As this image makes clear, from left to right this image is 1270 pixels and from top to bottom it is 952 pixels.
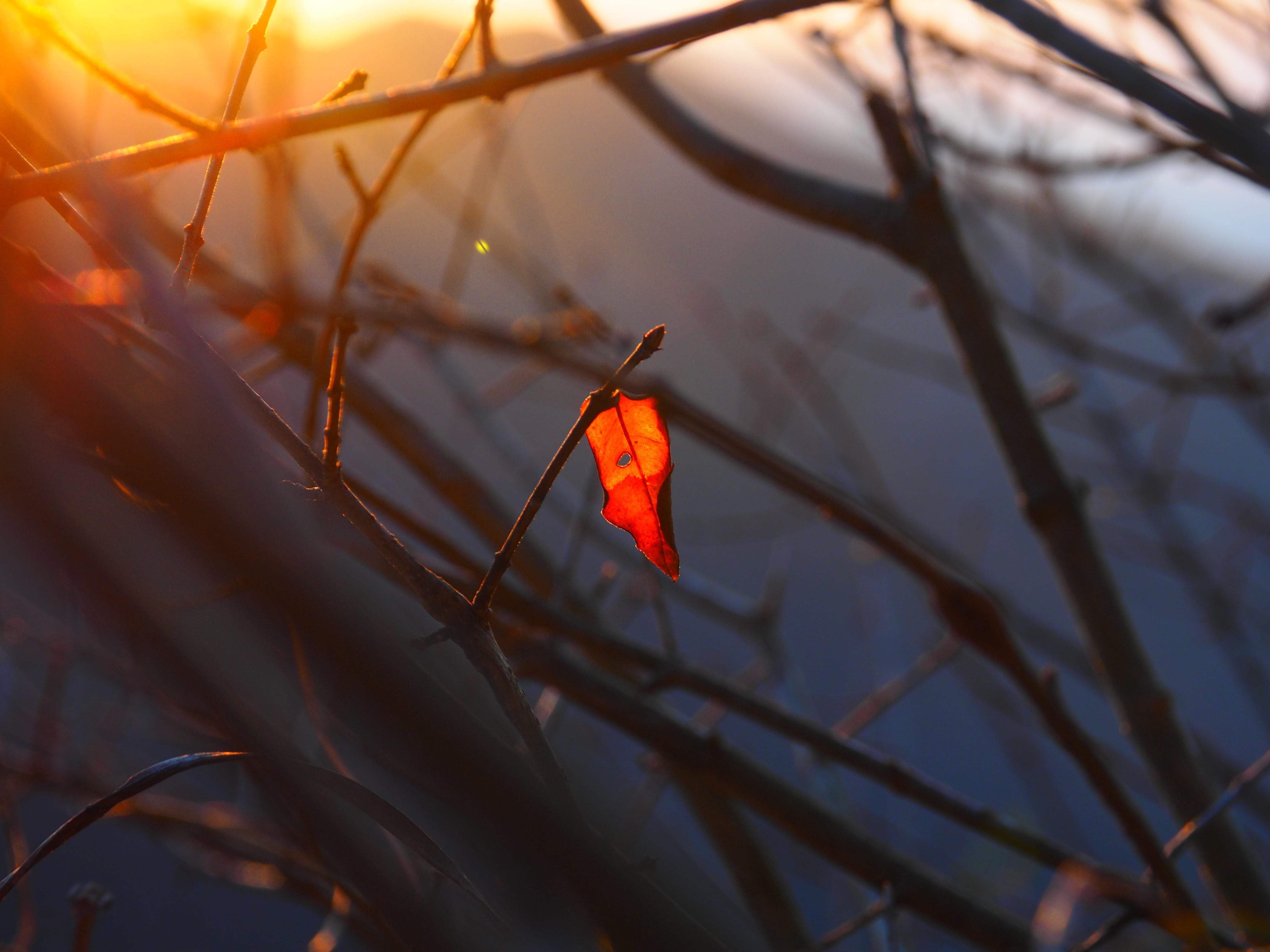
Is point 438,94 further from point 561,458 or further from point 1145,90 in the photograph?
point 1145,90

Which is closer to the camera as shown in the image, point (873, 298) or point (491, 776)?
point (491, 776)

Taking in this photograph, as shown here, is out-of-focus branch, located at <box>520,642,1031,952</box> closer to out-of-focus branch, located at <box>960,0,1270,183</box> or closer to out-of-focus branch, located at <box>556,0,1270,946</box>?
out-of-focus branch, located at <box>556,0,1270,946</box>

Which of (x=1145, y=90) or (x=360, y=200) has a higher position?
(x=360, y=200)

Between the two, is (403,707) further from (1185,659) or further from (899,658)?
(1185,659)

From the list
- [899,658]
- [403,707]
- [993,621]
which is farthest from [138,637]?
[899,658]

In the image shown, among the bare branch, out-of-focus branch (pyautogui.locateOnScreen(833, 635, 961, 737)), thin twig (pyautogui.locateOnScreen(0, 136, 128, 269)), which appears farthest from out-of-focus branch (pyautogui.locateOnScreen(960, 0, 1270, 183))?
out-of-focus branch (pyautogui.locateOnScreen(833, 635, 961, 737))

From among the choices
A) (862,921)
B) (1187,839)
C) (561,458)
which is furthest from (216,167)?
(1187,839)
